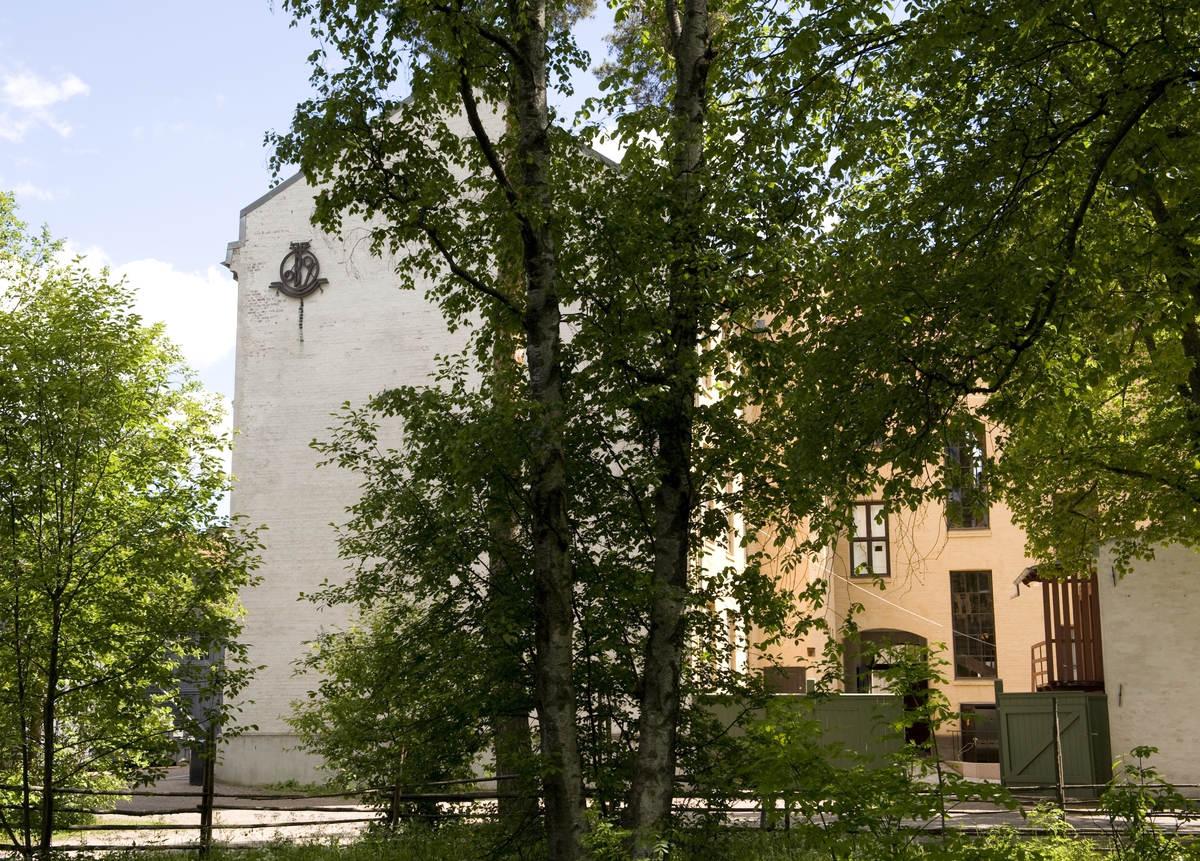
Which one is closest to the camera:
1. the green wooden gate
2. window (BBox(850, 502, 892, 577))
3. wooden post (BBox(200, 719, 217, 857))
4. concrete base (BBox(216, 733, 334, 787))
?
wooden post (BBox(200, 719, 217, 857))

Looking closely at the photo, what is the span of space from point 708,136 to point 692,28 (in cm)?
145

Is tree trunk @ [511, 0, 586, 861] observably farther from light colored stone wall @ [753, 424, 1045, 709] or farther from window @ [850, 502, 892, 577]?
window @ [850, 502, 892, 577]

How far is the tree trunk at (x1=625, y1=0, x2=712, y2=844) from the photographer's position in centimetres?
954

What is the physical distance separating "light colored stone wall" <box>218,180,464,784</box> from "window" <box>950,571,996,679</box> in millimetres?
17943

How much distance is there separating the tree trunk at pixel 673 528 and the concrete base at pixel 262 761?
1840 cm

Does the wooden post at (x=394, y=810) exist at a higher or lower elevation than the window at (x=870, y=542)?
lower

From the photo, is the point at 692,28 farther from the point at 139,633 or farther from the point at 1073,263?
the point at 139,633

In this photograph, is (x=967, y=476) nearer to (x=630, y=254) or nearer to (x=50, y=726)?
(x=630, y=254)

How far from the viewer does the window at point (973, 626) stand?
109 feet

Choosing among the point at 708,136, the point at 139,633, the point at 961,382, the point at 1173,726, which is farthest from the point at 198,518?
the point at 1173,726

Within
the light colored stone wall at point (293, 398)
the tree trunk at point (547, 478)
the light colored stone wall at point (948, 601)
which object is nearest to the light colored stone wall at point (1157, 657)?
the light colored stone wall at point (948, 601)

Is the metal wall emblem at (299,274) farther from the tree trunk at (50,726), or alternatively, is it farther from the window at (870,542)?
the window at (870,542)

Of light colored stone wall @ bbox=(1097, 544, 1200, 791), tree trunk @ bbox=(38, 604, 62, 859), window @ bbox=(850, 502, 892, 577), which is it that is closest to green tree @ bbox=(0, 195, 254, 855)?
tree trunk @ bbox=(38, 604, 62, 859)

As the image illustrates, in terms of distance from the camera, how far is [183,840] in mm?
17281
